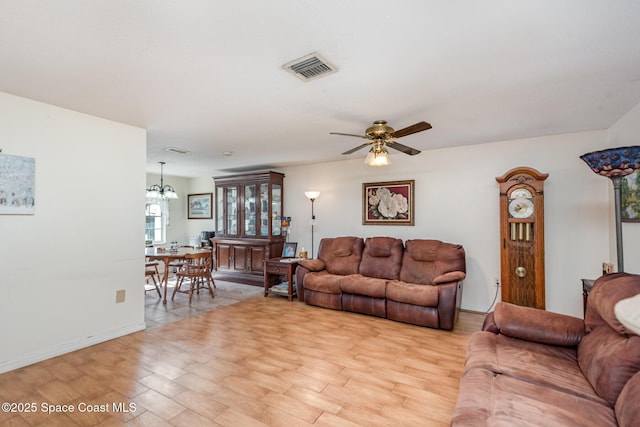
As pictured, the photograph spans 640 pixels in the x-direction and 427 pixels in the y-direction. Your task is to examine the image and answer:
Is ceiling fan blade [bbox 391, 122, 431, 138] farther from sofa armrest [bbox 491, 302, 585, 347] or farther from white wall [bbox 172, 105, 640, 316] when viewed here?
white wall [bbox 172, 105, 640, 316]

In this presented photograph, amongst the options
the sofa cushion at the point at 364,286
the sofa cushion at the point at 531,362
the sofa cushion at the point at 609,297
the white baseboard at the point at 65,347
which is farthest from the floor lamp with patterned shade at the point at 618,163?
the white baseboard at the point at 65,347

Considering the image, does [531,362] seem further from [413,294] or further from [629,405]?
[413,294]

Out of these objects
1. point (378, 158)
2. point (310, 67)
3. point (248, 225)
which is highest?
point (310, 67)

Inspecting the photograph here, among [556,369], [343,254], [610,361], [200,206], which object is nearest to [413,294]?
[343,254]

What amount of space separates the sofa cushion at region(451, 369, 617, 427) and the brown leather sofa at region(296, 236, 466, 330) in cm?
197

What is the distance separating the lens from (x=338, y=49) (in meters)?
1.87

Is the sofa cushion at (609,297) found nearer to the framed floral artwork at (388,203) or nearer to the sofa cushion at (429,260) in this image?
the sofa cushion at (429,260)

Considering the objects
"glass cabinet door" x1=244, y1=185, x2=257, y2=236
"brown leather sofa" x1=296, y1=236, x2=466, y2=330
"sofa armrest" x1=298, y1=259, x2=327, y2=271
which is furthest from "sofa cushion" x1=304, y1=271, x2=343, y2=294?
"glass cabinet door" x1=244, y1=185, x2=257, y2=236

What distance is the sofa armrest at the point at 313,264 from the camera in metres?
4.58

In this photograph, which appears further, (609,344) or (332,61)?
(332,61)

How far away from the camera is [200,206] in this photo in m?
7.50

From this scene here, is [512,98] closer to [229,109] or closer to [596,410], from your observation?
[596,410]

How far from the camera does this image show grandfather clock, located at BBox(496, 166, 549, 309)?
3.54 m

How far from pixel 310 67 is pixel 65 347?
3335 mm
